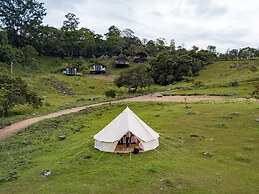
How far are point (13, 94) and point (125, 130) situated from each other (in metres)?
19.1

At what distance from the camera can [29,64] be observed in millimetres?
81250

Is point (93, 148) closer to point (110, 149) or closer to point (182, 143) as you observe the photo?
point (110, 149)

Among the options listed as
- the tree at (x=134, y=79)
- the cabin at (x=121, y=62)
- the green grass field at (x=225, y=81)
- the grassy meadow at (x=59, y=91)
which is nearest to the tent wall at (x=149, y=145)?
the grassy meadow at (x=59, y=91)

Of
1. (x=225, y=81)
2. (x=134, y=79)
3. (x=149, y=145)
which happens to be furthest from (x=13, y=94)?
(x=225, y=81)

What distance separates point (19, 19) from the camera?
98.3 m

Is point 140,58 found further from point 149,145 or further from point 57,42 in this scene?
point 149,145

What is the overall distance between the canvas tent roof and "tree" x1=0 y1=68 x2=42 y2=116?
15.8 metres

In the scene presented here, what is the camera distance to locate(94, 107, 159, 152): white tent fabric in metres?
22.8

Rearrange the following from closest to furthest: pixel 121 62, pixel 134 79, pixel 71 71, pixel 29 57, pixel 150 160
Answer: pixel 150 160
pixel 134 79
pixel 71 71
pixel 29 57
pixel 121 62

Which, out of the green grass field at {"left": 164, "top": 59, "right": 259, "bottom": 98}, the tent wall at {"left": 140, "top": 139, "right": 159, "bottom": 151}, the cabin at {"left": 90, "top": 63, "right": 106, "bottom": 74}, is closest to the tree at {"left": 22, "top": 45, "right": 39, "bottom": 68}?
the cabin at {"left": 90, "top": 63, "right": 106, "bottom": 74}

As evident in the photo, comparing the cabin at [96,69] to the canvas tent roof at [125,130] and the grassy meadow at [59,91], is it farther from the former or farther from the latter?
the canvas tent roof at [125,130]

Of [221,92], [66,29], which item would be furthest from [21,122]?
[66,29]

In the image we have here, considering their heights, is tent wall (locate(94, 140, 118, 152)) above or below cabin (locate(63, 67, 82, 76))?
below

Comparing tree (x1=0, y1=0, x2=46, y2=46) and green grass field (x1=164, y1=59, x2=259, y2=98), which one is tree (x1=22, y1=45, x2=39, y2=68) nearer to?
tree (x1=0, y1=0, x2=46, y2=46)
